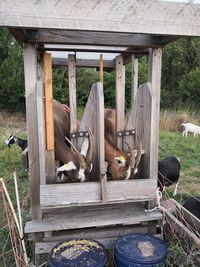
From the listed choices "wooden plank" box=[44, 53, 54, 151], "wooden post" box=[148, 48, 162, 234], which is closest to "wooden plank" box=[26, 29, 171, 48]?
"wooden post" box=[148, 48, 162, 234]

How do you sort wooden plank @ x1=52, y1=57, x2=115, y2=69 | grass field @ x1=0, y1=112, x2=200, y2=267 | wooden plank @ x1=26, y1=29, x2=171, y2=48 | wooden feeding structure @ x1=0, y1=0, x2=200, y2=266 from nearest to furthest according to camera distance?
wooden feeding structure @ x1=0, y1=0, x2=200, y2=266 < wooden plank @ x1=26, y1=29, x2=171, y2=48 < grass field @ x1=0, y1=112, x2=200, y2=267 < wooden plank @ x1=52, y1=57, x2=115, y2=69

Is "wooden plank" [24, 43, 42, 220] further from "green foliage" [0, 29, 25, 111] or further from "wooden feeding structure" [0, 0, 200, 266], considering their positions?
"green foliage" [0, 29, 25, 111]

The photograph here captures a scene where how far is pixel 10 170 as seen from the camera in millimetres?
5605

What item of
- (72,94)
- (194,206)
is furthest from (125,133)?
(194,206)

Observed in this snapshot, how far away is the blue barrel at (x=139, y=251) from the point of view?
202 cm

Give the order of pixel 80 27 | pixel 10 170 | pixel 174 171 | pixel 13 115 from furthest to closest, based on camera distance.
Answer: pixel 13 115 → pixel 10 170 → pixel 174 171 → pixel 80 27

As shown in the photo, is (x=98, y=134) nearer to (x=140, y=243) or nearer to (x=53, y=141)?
(x=53, y=141)

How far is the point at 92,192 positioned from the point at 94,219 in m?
0.32

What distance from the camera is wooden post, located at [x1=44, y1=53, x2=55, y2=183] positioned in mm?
2422

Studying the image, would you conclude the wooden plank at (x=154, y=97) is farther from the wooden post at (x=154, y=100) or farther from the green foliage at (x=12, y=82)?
the green foliage at (x=12, y=82)

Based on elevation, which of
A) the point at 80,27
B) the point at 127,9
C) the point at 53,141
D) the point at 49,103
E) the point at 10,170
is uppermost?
→ the point at 127,9

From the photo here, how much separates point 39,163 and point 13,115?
1254 centimetres

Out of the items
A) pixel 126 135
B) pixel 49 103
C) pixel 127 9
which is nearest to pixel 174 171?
pixel 126 135

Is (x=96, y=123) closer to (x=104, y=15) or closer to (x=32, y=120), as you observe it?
(x=32, y=120)
